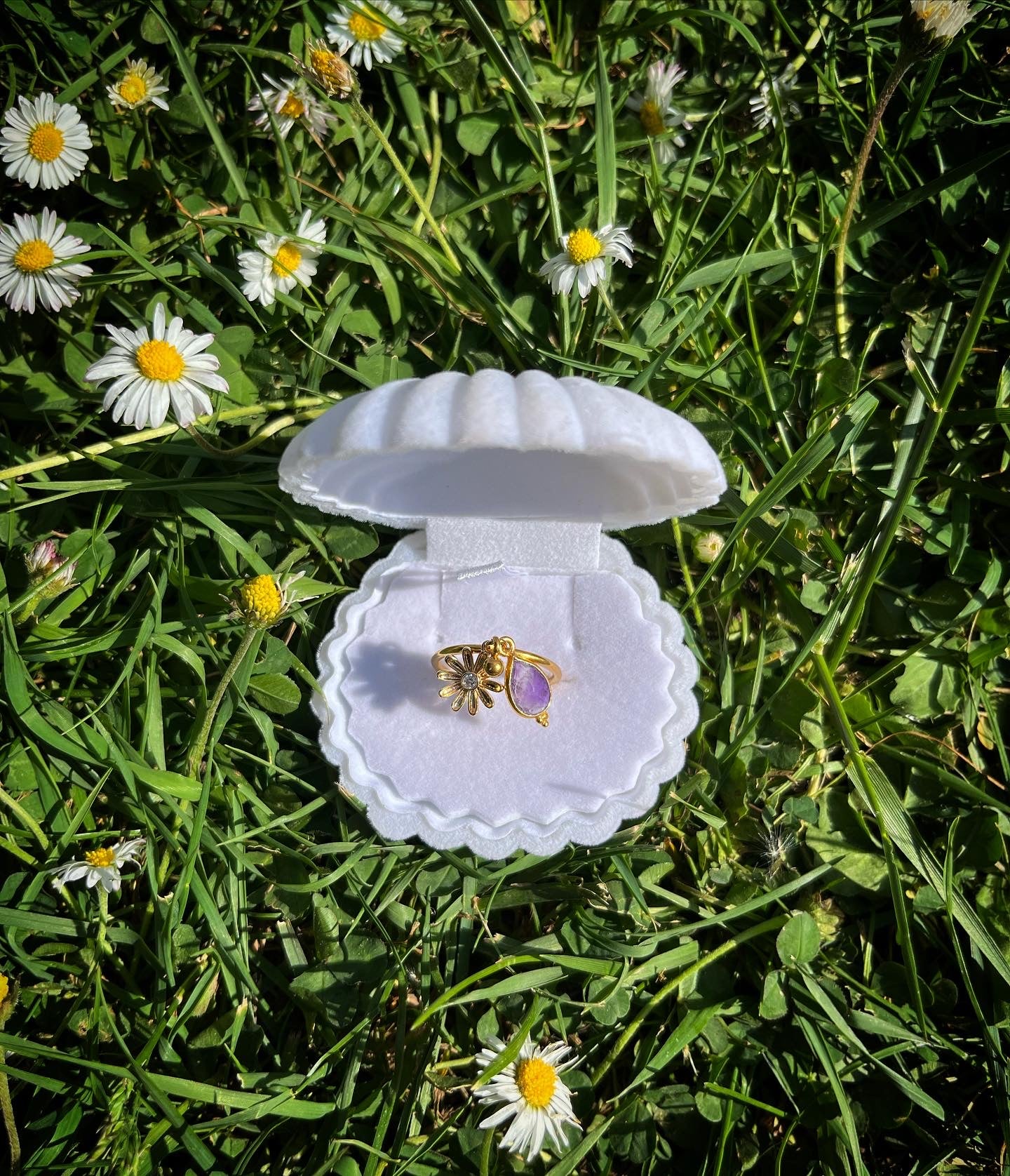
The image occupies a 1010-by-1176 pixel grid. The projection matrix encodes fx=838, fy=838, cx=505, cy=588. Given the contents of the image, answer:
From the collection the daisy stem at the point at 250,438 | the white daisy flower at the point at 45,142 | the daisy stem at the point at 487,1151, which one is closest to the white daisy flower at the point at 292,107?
the white daisy flower at the point at 45,142

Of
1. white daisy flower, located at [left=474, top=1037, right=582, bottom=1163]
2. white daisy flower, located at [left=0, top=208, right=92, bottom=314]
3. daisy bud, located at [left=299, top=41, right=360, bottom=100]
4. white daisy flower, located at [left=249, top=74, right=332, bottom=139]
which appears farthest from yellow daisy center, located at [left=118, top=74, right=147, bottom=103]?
white daisy flower, located at [left=474, top=1037, right=582, bottom=1163]

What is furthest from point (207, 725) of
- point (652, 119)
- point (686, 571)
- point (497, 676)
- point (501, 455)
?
point (652, 119)

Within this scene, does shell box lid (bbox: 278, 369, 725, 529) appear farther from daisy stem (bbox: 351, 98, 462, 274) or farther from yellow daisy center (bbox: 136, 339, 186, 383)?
daisy stem (bbox: 351, 98, 462, 274)

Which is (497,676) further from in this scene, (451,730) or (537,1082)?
(537,1082)

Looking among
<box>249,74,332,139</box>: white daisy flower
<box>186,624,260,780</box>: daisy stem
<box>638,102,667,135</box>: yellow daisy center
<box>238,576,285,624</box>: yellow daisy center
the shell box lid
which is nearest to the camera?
the shell box lid

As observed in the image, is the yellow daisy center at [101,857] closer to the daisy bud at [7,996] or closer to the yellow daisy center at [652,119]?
the daisy bud at [7,996]

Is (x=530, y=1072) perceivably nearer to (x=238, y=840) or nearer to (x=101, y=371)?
(x=238, y=840)
